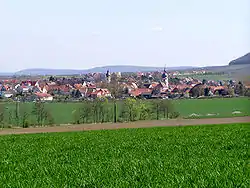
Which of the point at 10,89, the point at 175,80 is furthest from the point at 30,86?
the point at 175,80

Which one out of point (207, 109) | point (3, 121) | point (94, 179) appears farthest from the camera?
point (207, 109)

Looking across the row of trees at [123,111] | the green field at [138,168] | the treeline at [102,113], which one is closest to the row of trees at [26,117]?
the treeline at [102,113]

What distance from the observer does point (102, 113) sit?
49.8m

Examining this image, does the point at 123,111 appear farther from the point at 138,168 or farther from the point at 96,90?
the point at 138,168

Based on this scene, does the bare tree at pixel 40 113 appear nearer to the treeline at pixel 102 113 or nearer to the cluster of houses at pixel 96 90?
the treeline at pixel 102 113

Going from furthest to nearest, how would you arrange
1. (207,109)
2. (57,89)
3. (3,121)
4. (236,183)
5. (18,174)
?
1. (57,89)
2. (207,109)
3. (3,121)
4. (18,174)
5. (236,183)

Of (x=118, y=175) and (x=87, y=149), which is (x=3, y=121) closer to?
(x=87, y=149)

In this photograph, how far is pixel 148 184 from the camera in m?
7.69

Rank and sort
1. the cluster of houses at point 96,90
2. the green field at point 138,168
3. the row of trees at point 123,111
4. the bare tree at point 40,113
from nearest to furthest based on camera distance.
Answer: the green field at point 138,168, the bare tree at point 40,113, the row of trees at point 123,111, the cluster of houses at point 96,90

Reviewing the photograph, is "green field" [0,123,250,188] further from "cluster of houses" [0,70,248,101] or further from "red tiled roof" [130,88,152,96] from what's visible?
"red tiled roof" [130,88,152,96]

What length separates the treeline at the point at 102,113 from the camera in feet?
152

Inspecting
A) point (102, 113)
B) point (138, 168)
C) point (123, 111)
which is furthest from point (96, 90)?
point (138, 168)

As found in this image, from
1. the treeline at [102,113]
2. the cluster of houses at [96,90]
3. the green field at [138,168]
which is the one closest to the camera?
the green field at [138,168]

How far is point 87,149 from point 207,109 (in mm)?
35241
